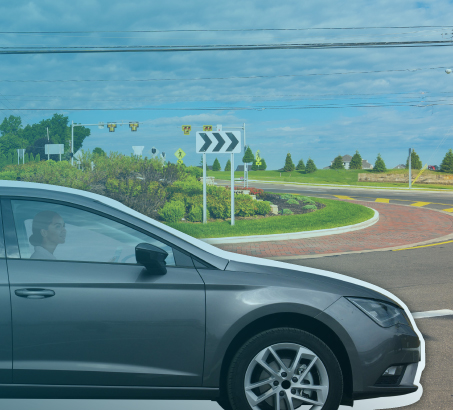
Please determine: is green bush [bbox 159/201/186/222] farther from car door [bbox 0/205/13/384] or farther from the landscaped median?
car door [bbox 0/205/13/384]

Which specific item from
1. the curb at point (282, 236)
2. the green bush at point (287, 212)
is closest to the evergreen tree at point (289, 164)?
the green bush at point (287, 212)

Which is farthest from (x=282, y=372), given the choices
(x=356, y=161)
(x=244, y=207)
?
(x=356, y=161)

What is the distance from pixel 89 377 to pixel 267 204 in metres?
16.5

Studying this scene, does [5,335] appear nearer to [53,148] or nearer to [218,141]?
[218,141]

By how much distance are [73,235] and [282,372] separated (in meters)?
1.56

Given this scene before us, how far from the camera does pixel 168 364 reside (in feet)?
9.61

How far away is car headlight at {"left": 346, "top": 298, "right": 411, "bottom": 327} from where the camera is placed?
3.10m

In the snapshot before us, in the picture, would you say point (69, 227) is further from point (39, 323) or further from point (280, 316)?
point (280, 316)

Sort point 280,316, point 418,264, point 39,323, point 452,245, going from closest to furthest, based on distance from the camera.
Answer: point 39,323, point 280,316, point 418,264, point 452,245

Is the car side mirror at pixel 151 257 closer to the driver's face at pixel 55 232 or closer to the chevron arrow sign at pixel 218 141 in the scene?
the driver's face at pixel 55 232

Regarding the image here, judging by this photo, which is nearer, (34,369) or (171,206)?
(34,369)

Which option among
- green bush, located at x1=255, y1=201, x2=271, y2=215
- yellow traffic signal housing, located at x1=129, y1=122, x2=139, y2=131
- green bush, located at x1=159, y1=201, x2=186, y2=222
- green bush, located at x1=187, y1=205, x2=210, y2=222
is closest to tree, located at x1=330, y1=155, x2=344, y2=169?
yellow traffic signal housing, located at x1=129, y1=122, x2=139, y2=131

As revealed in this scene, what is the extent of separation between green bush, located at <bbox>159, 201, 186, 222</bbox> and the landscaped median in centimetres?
64

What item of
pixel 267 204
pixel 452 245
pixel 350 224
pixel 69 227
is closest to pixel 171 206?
pixel 267 204
